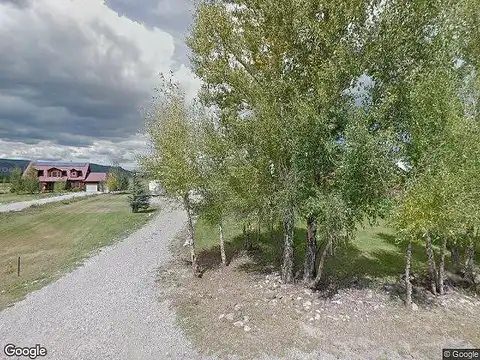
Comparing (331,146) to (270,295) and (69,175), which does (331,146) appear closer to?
(270,295)

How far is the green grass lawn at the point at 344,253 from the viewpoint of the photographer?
1394 centimetres

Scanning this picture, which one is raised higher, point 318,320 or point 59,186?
point 59,186

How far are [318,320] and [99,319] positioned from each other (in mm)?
6451

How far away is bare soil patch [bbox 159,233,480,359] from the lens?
8.09 metres

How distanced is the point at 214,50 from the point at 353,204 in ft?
25.7

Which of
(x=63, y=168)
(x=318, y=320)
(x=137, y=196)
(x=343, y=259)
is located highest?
(x=63, y=168)

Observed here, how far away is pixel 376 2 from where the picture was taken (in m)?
10.5

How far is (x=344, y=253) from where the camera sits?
53.0 feet

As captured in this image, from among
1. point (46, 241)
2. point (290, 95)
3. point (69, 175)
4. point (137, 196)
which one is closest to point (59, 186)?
point (69, 175)

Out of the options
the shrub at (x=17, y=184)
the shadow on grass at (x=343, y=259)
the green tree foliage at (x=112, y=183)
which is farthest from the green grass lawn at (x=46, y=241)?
the shrub at (x=17, y=184)

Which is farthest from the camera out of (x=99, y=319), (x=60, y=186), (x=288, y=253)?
(x=60, y=186)

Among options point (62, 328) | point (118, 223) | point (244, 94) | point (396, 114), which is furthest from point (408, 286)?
point (118, 223)

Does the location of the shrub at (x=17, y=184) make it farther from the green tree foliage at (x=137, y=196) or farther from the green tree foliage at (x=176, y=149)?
the green tree foliage at (x=176, y=149)

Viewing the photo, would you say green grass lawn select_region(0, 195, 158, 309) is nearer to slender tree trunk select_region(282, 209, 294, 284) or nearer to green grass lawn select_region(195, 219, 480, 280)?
green grass lawn select_region(195, 219, 480, 280)
